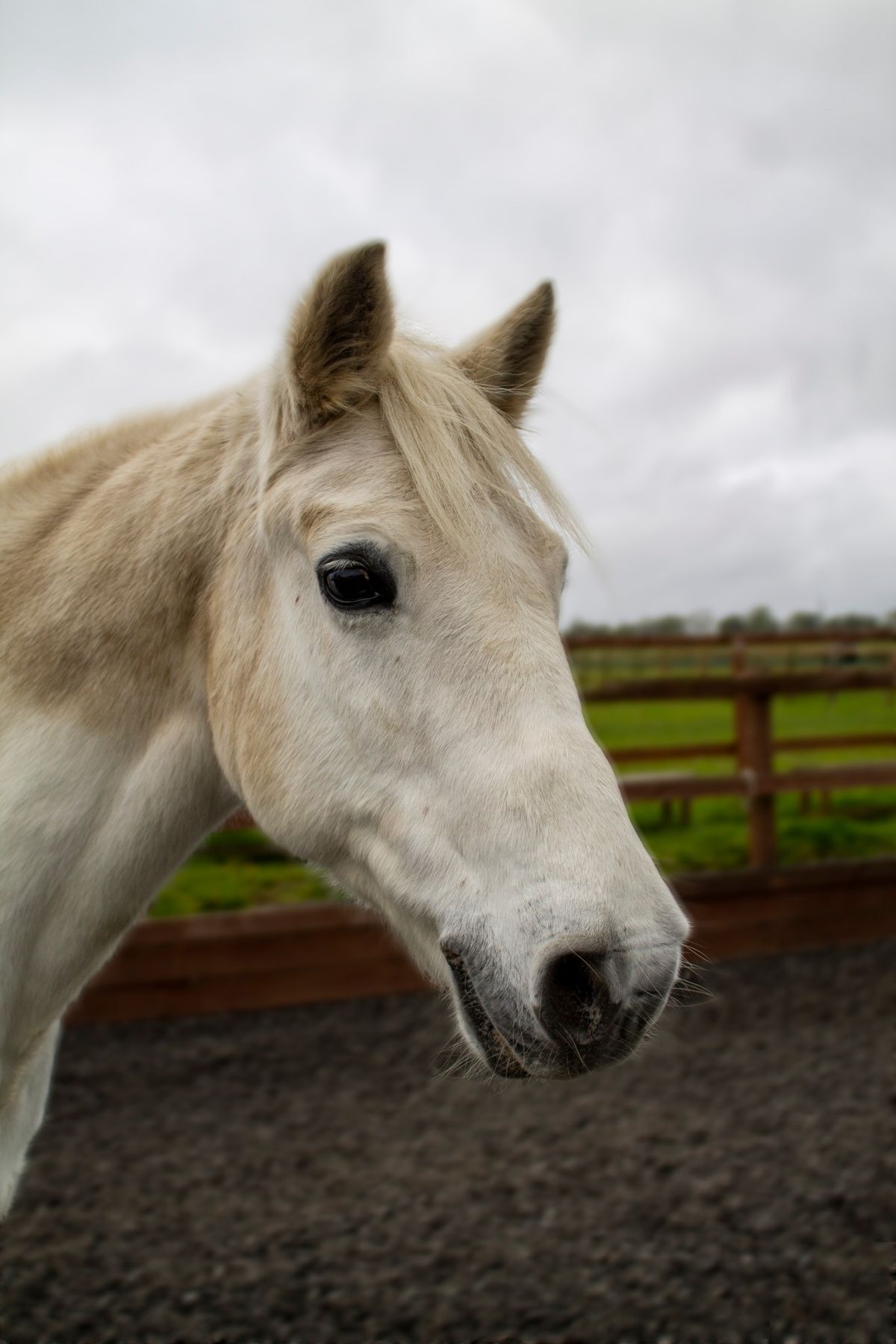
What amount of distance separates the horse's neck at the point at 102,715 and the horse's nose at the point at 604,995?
88 cm

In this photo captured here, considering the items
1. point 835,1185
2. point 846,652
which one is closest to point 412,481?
point 835,1185

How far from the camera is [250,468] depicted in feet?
6.06

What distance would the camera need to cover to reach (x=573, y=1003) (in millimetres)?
1327

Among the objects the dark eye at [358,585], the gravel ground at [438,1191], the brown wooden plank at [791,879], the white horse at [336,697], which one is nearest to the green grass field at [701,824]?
the brown wooden plank at [791,879]

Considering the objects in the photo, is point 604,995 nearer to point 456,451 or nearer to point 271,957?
point 456,451

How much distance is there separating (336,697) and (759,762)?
557 cm

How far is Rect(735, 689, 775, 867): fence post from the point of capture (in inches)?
256

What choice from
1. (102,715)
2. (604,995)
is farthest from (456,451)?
(604,995)

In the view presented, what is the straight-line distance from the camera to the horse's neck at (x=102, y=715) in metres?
1.71

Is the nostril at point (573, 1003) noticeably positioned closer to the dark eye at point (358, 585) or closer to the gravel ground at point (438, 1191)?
the dark eye at point (358, 585)

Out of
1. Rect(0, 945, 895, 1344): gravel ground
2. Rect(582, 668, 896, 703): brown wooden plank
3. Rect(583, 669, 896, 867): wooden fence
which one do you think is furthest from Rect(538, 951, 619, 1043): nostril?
Rect(583, 669, 896, 867): wooden fence

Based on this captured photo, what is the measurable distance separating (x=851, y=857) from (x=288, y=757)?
22.9ft

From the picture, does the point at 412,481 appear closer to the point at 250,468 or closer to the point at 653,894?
the point at 250,468

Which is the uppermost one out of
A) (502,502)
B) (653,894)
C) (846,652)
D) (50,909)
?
(502,502)
